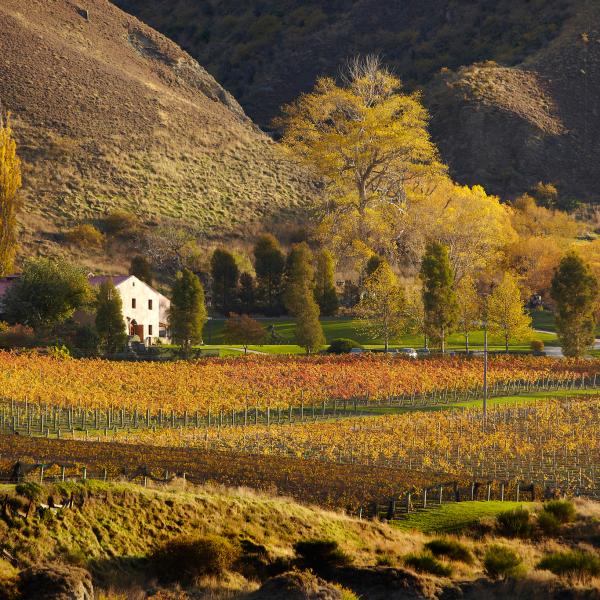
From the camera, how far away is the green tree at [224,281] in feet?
321

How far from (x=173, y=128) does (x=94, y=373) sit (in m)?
83.1

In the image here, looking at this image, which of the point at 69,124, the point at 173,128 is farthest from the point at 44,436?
the point at 173,128

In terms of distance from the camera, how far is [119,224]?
11569 centimetres

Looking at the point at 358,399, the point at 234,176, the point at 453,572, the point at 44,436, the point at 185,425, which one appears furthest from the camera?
the point at 234,176

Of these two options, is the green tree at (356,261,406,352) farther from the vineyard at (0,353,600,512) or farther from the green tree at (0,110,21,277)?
the green tree at (0,110,21,277)

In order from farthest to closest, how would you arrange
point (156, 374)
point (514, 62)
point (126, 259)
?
point (514, 62) < point (126, 259) < point (156, 374)

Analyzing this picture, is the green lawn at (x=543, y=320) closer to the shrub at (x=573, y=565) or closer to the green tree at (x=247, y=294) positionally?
the green tree at (x=247, y=294)

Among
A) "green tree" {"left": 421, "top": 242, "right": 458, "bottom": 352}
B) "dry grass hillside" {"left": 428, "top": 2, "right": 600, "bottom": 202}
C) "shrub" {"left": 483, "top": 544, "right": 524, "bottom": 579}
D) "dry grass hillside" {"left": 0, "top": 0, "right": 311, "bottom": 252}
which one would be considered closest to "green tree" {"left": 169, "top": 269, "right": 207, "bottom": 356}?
"green tree" {"left": 421, "top": 242, "right": 458, "bottom": 352}

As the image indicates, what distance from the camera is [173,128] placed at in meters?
142

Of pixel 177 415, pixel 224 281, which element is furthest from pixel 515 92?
pixel 177 415

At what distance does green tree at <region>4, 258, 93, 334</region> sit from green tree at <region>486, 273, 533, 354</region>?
2687cm

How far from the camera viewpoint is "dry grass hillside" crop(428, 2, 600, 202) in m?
155

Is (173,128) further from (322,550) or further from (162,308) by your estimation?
(322,550)

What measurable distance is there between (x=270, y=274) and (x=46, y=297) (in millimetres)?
23986
